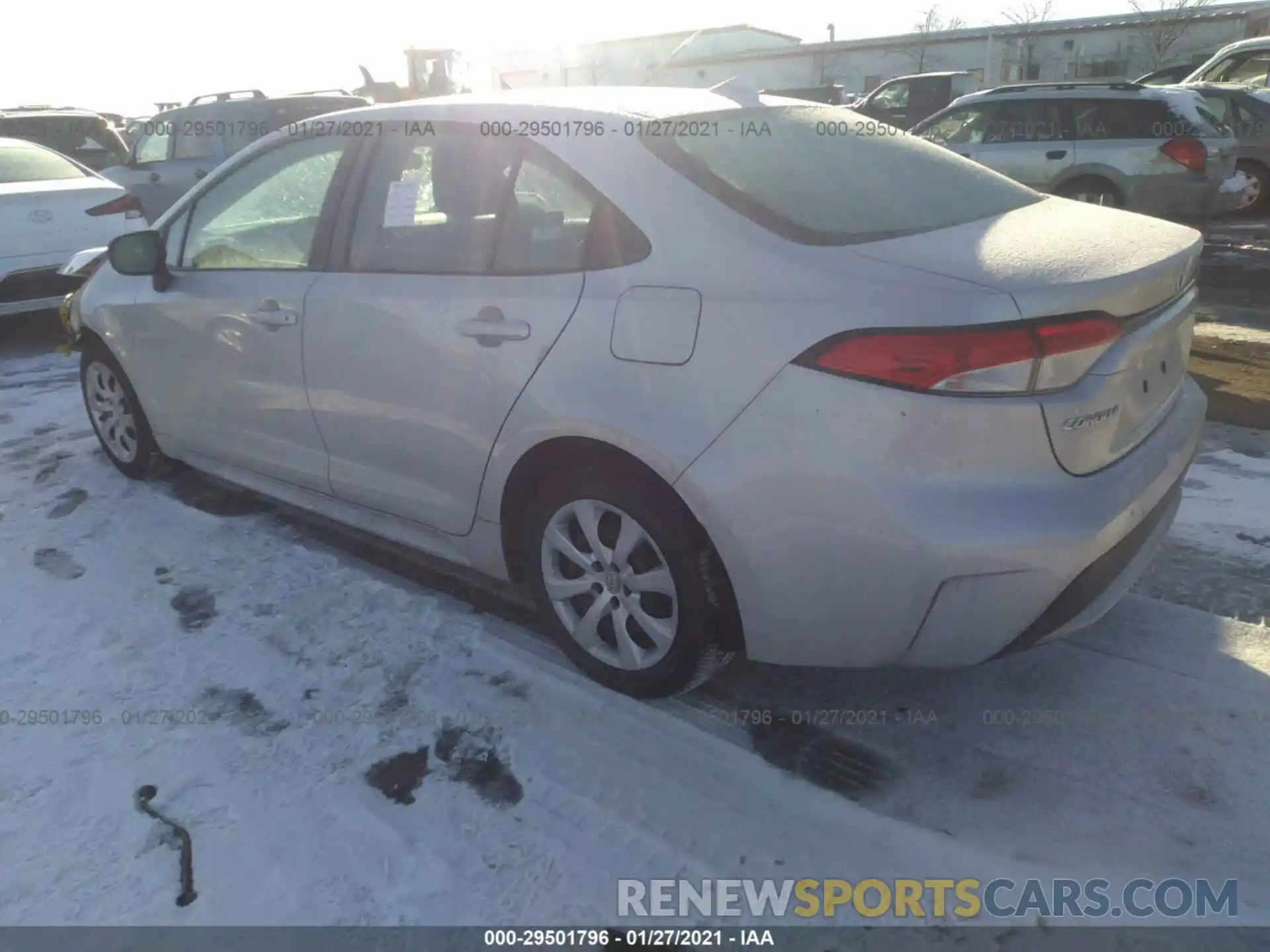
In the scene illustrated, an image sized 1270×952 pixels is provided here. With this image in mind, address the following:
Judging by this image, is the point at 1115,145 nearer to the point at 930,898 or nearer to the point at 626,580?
the point at 626,580

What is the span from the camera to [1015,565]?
2.16 meters

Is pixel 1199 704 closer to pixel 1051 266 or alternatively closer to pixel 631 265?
pixel 1051 266

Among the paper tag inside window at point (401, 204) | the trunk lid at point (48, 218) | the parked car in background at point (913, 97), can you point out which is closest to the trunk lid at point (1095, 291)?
the paper tag inside window at point (401, 204)

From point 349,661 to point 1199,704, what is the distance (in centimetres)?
245

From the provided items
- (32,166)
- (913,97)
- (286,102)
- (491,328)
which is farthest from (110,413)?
(913,97)

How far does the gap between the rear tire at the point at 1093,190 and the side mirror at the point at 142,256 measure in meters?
9.13

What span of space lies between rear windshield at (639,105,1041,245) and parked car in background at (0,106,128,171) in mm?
11777

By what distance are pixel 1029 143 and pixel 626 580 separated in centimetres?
961

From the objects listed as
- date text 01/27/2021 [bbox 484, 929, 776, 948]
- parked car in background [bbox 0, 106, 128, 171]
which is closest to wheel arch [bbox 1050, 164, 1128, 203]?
date text 01/27/2021 [bbox 484, 929, 776, 948]

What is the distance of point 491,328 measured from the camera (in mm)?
2750

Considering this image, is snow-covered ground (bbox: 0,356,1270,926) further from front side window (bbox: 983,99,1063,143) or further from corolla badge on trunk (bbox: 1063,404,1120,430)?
front side window (bbox: 983,99,1063,143)

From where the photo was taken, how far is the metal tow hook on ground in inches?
87.1

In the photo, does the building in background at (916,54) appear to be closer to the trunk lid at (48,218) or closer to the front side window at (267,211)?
the trunk lid at (48,218)

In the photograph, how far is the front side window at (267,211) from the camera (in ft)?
11.2
